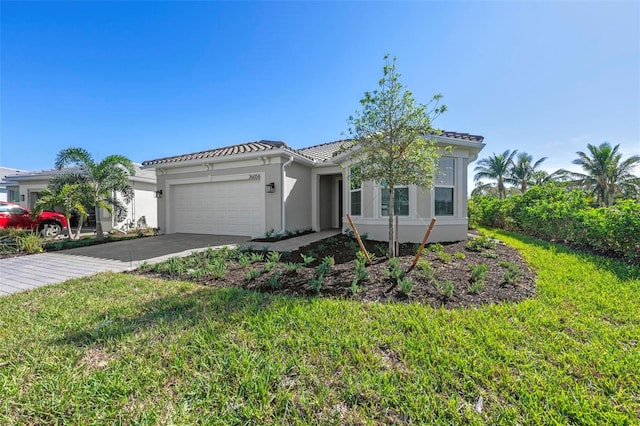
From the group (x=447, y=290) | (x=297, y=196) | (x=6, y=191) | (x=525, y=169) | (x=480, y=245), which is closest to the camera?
(x=447, y=290)

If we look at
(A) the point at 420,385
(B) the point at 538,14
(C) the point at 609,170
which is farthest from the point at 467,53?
(C) the point at 609,170

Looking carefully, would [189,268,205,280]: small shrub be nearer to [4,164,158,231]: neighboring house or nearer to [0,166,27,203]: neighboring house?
[4,164,158,231]: neighboring house

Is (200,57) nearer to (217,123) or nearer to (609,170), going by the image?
(217,123)

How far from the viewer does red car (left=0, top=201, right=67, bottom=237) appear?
10.2 meters

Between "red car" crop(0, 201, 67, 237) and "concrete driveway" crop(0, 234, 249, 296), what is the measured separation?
4.57 meters

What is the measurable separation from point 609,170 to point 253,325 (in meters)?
32.2

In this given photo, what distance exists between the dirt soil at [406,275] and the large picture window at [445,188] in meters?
1.97

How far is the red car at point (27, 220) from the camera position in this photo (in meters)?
10.2

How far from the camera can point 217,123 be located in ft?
40.8

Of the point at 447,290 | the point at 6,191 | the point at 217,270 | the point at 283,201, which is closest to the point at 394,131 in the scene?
the point at 447,290

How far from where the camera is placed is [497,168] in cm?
2627

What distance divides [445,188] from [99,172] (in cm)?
1277

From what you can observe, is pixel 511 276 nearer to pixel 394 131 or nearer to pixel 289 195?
pixel 394 131

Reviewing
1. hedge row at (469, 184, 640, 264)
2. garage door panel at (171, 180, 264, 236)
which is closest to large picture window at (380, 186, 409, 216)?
hedge row at (469, 184, 640, 264)
